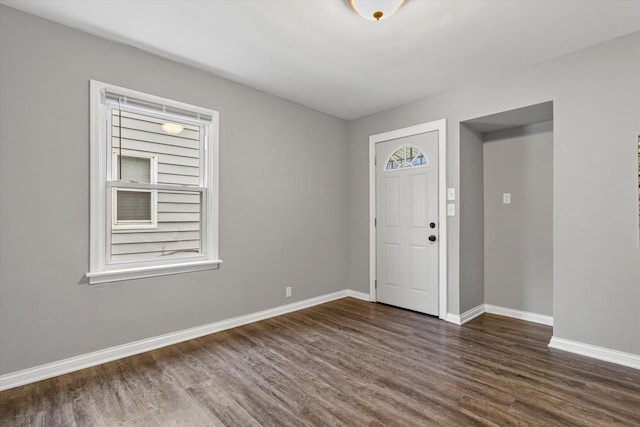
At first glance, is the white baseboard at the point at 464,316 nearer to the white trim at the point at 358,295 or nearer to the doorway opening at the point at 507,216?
the doorway opening at the point at 507,216

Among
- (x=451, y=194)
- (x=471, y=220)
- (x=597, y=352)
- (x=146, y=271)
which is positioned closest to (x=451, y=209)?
(x=451, y=194)

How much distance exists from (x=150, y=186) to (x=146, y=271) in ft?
2.43

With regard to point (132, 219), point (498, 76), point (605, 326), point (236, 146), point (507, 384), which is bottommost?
point (507, 384)

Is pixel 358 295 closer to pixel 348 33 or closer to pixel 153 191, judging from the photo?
pixel 153 191

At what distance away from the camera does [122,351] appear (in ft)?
8.34

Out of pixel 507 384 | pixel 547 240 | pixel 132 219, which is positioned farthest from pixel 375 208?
pixel 132 219

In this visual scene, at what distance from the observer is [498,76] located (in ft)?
10.2

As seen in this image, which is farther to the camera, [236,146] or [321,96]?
[321,96]

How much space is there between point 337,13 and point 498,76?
6.24 ft

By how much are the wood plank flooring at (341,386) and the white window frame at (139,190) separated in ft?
3.56

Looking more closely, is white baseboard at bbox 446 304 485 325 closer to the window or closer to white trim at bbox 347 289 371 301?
white trim at bbox 347 289 371 301

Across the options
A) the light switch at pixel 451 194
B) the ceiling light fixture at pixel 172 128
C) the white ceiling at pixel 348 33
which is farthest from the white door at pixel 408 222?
the ceiling light fixture at pixel 172 128

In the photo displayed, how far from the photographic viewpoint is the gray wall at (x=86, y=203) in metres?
2.13

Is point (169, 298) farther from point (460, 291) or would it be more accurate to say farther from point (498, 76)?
point (498, 76)
